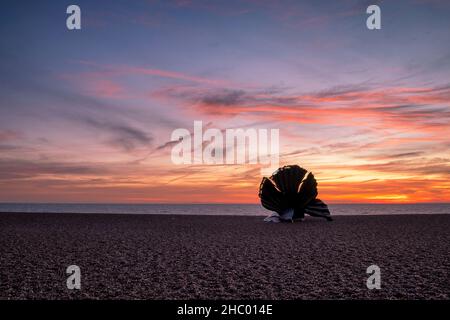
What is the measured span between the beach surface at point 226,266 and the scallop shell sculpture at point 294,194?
10524 millimetres

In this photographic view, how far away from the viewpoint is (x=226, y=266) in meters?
11.6

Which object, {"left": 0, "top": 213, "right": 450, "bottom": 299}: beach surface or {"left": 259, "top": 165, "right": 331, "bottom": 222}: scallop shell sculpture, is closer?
{"left": 0, "top": 213, "right": 450, "bottom": 299}: beach surface

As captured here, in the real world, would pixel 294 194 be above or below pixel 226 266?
above

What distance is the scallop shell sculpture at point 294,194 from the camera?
29688 millimetres

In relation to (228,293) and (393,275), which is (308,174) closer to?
(393,275)

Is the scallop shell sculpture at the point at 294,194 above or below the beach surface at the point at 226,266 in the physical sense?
above

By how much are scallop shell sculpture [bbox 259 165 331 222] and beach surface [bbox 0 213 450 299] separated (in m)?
10.5

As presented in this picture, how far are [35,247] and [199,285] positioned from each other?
30.2ft

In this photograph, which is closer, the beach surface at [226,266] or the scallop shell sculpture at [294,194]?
the beach surface at [226,266]

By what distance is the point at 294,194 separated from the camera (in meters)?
29.7

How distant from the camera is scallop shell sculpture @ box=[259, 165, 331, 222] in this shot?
29688 mm

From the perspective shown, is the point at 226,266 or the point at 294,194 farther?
the point at 294,194

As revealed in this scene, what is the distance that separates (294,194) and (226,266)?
18.9 metres
